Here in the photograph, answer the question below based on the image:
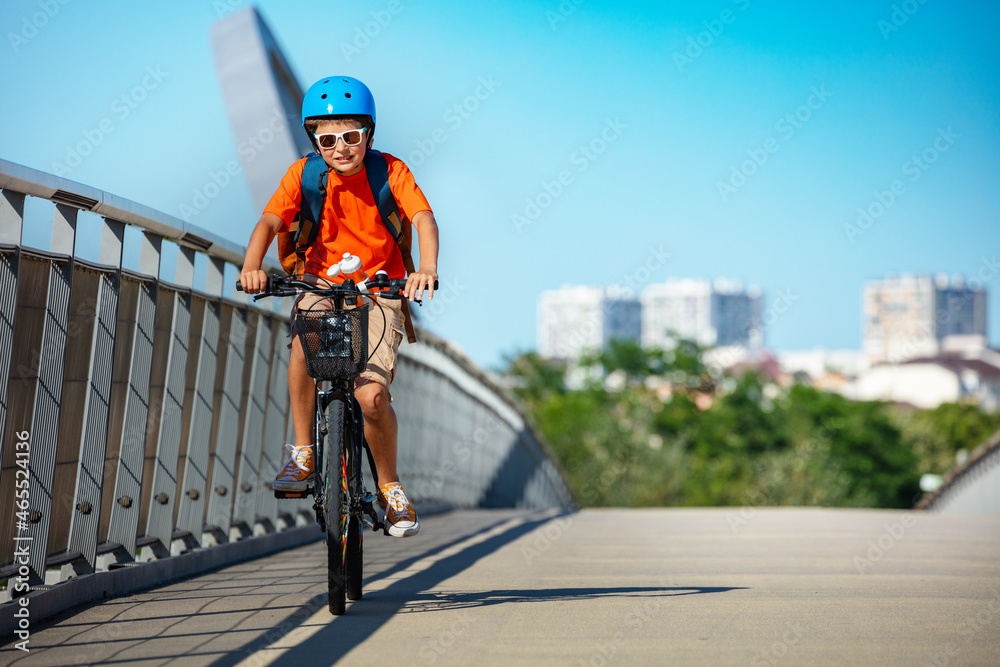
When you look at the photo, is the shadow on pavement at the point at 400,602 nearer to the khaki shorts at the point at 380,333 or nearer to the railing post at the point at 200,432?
the khaki shorts at the point at 380,333

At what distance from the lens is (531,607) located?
4.61m

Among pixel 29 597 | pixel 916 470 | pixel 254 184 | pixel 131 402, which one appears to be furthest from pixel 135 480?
pixel 916 470

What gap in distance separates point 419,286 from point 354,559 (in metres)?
1.07

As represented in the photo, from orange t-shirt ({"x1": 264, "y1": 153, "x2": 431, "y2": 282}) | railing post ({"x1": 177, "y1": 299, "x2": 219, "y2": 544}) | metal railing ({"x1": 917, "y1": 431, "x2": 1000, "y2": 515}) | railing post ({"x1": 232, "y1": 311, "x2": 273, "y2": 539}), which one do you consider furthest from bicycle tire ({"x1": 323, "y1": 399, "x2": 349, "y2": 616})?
metal railing ({"x1": 917, "y1": 431, "x2": 1000, "y2": 515})

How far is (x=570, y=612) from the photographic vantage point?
4.46 m

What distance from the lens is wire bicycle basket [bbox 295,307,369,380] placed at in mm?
4348

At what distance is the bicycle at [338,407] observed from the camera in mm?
4230

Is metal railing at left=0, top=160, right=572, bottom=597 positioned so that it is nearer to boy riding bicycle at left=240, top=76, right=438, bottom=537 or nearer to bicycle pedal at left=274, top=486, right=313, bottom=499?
boy riding bicycle at left=240, top=76, right=438, bottom=537

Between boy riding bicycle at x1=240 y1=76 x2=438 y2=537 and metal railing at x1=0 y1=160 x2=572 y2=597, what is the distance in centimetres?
70

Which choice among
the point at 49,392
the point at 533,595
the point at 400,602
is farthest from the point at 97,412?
the point at 533,595

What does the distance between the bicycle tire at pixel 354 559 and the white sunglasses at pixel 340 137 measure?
1.41m

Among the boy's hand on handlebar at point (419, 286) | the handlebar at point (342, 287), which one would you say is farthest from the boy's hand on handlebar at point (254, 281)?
the boy's hand on handlebar at point (419, 286)

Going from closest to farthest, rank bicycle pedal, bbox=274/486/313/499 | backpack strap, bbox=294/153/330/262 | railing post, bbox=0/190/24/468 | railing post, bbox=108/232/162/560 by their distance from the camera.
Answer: railing post, bbox=0/190/24/468
bicycle pedal, bbox=274/486/313/499
backpack strap, bbox=294/153/330/262
railing post, bbox=108/232/162/560

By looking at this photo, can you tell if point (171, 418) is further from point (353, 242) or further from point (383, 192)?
point (383, 192)
